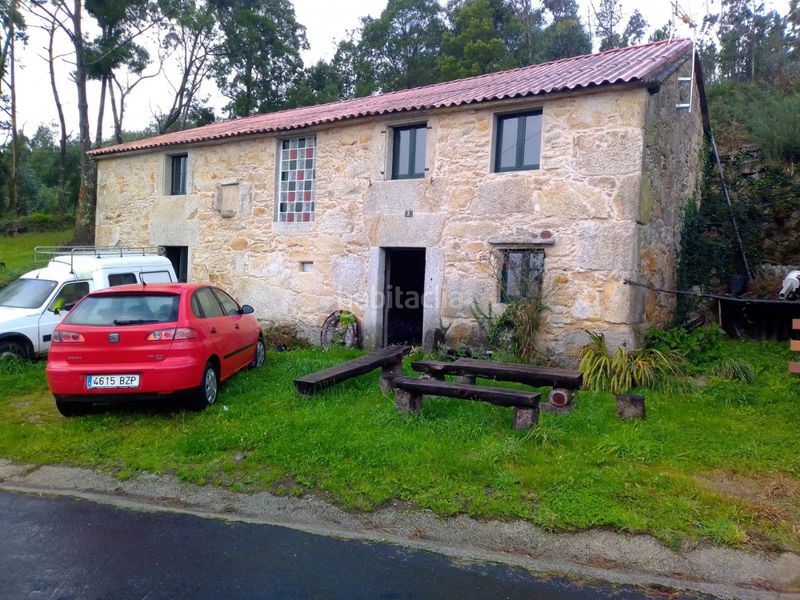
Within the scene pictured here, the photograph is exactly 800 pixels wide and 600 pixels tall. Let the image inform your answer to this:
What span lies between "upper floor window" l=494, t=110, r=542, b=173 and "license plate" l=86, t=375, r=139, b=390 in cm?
626

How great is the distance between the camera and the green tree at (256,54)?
27719mm

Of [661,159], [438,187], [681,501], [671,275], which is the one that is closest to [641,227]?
[661,159]

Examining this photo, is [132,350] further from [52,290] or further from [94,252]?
[94,252]

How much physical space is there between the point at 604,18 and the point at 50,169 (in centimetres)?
3212

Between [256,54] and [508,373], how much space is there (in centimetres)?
2639

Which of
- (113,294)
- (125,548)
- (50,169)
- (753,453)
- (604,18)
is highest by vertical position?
(604,18)

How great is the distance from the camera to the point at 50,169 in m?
34.3

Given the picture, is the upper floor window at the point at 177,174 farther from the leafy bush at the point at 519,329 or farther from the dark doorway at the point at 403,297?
the leafy bush at the point at 519,329

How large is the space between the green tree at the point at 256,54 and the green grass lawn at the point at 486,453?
23868 mm

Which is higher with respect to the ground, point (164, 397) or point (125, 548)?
point (164, 397)

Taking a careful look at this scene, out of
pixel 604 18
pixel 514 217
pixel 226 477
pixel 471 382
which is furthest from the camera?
pixel 604 18

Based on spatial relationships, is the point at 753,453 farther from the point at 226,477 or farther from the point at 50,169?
the point at 50,169

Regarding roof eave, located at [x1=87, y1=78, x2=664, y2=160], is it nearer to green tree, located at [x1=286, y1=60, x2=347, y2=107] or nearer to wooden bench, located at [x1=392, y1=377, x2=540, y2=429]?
wooden bench, located at [x1=392, y1=377, x2=540, y2=429]

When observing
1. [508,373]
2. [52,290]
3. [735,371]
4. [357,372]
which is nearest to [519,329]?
[508,373]
